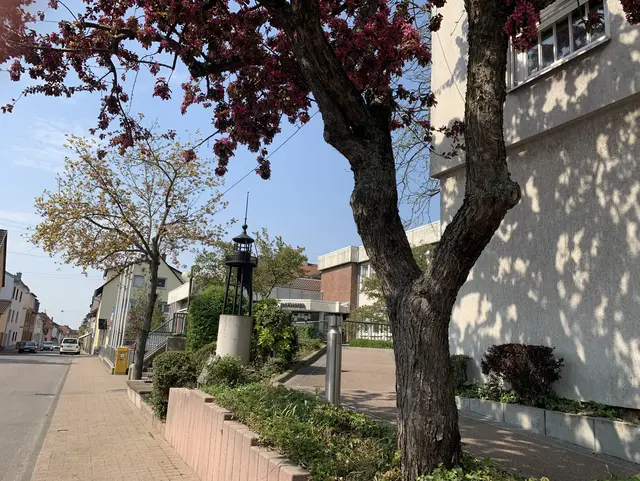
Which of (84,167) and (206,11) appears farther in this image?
(84,167)

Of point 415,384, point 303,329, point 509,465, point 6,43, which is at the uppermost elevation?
point 6,43

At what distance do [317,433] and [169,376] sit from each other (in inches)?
196

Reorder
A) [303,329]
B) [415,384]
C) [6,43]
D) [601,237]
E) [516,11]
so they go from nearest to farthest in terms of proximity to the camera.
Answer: [415,384], [516,11], [6,43], [601,237], [303,329]

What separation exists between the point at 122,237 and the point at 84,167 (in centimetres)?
245

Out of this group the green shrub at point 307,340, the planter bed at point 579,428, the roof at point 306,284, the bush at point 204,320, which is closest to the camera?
the planter bed at point 579,428

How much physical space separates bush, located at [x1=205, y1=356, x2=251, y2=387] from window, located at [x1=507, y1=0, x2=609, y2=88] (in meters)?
6.59

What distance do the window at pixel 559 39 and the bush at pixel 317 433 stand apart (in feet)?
20.8

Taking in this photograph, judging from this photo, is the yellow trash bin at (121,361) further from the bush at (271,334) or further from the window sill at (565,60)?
the window sill at (565,60)

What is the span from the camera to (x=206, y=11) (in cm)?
664

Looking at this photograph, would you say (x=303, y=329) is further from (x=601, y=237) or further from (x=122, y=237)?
(x=601, y=237)

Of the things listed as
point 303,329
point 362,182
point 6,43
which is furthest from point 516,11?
point 303,329

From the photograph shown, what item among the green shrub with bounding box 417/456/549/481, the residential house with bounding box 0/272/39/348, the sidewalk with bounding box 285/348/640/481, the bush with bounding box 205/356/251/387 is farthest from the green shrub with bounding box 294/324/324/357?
the residential house with bounding box 0/272/39/348

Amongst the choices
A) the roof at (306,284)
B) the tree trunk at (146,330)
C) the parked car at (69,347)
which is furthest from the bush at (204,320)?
the parked car at (69,347)

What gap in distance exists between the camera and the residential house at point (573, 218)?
263 inches
